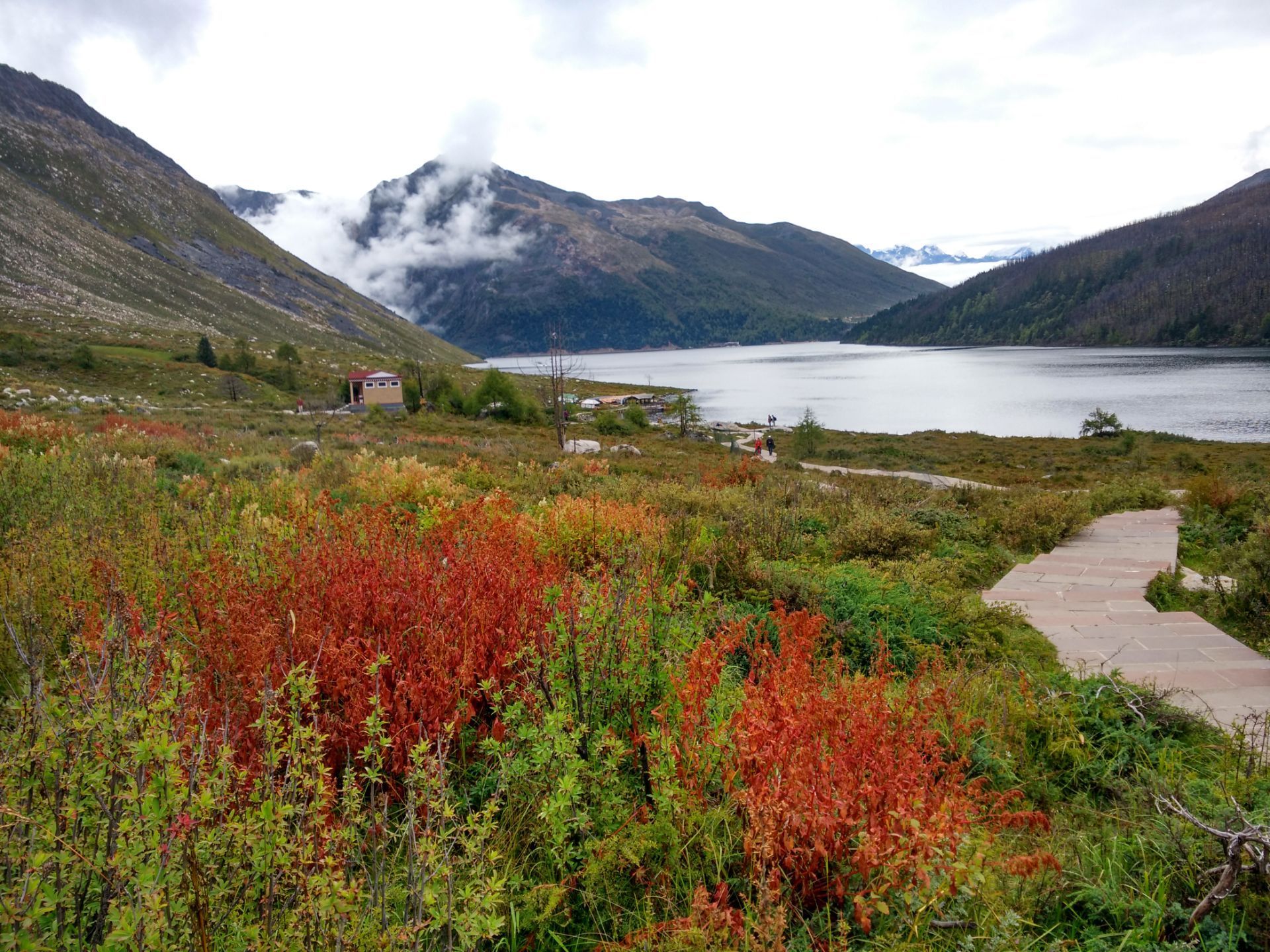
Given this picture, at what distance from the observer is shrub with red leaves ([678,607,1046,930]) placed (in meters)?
2.04

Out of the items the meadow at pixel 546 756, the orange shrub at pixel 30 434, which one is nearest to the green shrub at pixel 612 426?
the orange shrub at pixel 30 434

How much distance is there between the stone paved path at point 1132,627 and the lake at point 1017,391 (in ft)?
91.9

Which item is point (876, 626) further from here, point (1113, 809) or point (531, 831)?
point (531, 831)

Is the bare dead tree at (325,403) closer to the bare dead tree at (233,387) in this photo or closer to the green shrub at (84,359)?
the bare dead tree at (233,387)

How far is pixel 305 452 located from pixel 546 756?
1142 cm

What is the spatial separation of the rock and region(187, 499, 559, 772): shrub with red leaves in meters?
7.79

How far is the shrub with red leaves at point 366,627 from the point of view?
8.70 ft

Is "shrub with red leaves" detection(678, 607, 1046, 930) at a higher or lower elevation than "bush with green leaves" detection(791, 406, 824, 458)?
higher

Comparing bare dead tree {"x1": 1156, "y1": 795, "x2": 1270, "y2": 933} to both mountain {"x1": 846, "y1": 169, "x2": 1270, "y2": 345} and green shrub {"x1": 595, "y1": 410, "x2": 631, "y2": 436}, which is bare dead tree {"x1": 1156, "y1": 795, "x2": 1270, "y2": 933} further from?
mountain {"x1": 846, "y1": 169, "x2": 1270, "y2": 345}

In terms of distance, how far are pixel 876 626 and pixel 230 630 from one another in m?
4.05

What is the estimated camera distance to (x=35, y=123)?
136625mm

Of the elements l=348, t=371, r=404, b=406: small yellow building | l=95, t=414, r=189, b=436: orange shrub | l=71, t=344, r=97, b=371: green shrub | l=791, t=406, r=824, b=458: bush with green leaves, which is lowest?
l=791, t=406, r=824, b=458: bush with green leaves

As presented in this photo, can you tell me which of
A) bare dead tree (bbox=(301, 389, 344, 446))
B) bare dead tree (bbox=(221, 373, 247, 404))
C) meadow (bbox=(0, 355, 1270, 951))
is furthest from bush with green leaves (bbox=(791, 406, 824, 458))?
meadow (bbox=(0, 355, 1270, 951))

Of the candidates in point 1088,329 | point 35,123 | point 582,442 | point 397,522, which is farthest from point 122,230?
point 1088,329
